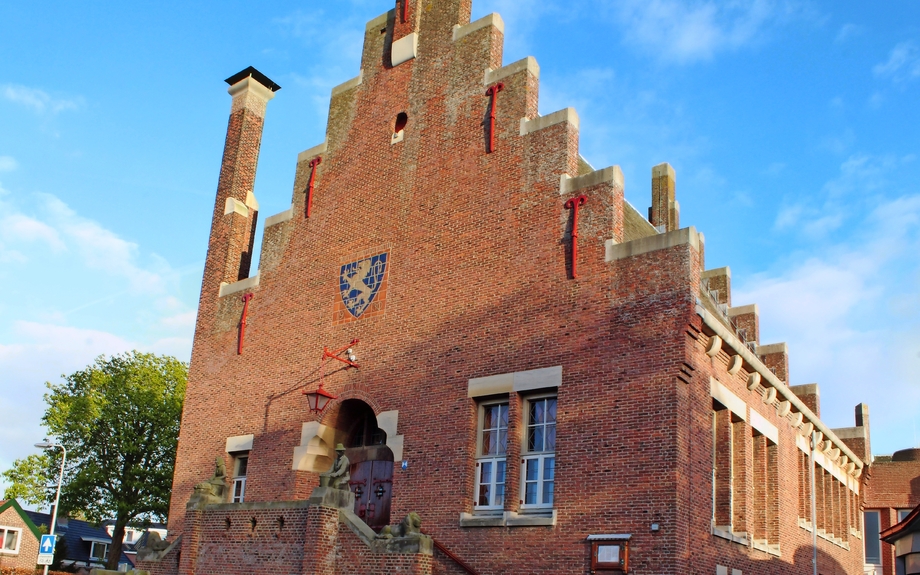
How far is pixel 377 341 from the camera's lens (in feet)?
65.7

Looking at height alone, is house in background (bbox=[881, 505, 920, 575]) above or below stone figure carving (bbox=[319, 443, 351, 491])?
below

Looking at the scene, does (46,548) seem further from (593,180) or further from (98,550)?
(98,550)

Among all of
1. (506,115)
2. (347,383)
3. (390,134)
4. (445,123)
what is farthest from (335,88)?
(347,383)

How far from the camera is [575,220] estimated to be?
17312 millimetres

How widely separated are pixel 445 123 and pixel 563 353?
21.9ft

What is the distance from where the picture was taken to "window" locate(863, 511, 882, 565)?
2948 cm

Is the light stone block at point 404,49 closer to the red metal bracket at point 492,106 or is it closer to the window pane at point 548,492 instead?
the red metal bracket at point 492,106

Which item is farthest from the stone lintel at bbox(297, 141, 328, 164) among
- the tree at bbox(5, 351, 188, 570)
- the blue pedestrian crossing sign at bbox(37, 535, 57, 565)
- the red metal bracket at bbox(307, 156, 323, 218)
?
the tree at bbox(5, 351, 188, 570)

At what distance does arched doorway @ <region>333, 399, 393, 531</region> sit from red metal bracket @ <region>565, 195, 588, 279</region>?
6.06 meters

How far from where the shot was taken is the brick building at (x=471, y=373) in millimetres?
15734

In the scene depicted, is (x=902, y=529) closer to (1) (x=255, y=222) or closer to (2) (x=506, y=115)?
(2) (x=506, y=115)

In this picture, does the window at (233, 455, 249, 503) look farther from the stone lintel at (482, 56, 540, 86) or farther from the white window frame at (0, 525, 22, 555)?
the white window frame at (0, 525, 22, 555)

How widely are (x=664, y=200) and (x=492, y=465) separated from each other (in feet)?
47.5

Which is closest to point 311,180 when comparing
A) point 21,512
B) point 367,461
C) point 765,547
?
point 367,461
